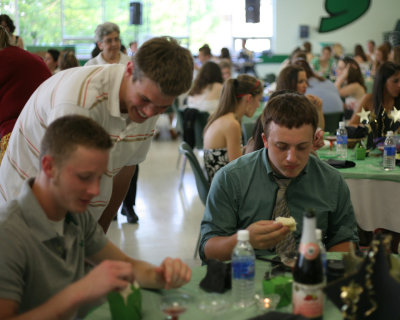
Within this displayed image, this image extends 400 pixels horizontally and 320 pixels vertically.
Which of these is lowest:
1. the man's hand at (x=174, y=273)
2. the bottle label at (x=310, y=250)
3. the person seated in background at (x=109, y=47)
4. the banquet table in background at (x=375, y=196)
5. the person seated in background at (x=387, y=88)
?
the banquet table in background at (x=375, y=196)

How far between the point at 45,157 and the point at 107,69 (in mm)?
624

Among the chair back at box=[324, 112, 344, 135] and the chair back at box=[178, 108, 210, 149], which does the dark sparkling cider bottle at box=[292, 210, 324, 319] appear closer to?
the chair back at box=[324, 112, 344, 135]

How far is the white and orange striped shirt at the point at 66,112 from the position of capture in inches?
73.2

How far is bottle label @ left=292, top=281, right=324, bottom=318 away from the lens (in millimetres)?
1369

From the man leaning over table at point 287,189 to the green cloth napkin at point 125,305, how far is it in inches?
25.9

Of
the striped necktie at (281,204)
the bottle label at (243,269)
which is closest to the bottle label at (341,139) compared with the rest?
the striped necktie at (281,204)

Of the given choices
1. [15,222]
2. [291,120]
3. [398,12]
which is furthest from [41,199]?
[398,12]

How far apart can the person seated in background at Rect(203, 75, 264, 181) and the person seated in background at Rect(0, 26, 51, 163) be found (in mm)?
1255

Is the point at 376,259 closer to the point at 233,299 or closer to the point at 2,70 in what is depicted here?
the point at 233,299

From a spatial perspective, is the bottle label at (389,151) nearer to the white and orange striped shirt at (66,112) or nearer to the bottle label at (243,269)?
A: the white and orange striped shirt at (66,112)

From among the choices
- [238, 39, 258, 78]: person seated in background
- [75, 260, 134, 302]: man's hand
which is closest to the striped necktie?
[75, 260, 134, 302]: man's hand

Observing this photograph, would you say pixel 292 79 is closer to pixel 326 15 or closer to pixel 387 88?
pixel 387 88

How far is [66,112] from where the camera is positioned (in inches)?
70.6

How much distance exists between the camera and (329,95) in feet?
18.6
